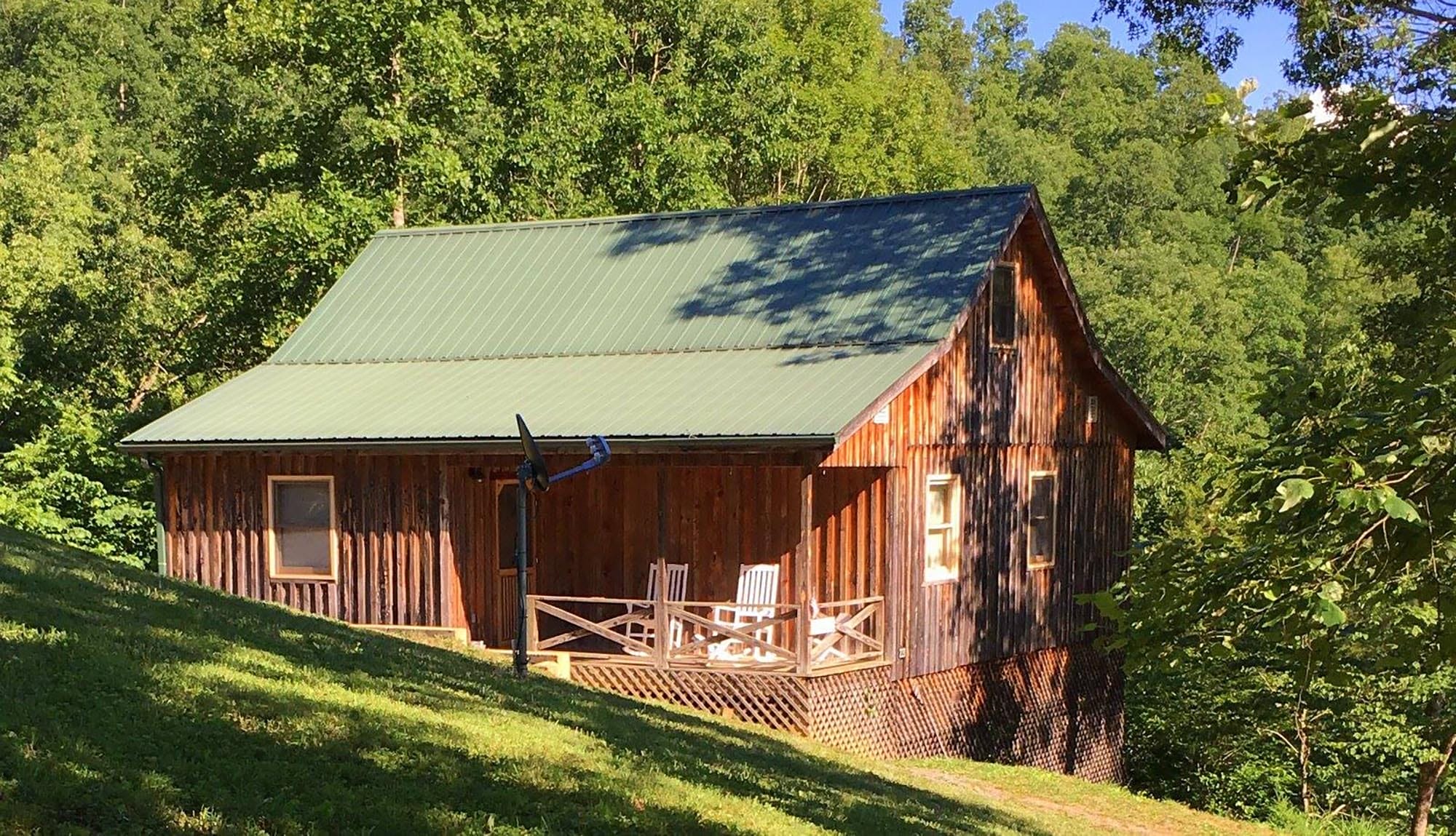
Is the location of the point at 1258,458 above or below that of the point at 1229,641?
above

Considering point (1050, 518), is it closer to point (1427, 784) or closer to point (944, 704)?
point (944, 704)

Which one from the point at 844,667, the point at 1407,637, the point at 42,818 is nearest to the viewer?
the point at 42,818

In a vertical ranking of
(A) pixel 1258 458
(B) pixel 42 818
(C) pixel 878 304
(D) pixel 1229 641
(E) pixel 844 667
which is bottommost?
(E) pixel 844 667

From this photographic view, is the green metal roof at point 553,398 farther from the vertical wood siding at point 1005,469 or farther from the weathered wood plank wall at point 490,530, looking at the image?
the vertical wood siding at point 1005,469

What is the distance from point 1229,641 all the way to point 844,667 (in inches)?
381

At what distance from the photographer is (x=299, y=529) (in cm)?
2095

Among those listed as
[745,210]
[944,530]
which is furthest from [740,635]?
[745,210]

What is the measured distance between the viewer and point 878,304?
66.1ft

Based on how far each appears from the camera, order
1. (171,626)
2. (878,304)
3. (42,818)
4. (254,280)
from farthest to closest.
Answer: (254,280) → (878,304) → (171,626) → (42,818)

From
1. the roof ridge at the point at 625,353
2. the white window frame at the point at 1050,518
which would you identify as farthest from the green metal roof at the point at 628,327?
the white window frame at the point at 1050,518

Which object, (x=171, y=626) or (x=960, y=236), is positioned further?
(x=960, y=236)

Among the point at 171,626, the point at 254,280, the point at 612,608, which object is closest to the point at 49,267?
the point at 254,280

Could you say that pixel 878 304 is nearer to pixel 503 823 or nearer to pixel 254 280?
pixel 503 823

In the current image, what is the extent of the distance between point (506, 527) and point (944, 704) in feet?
19.1
